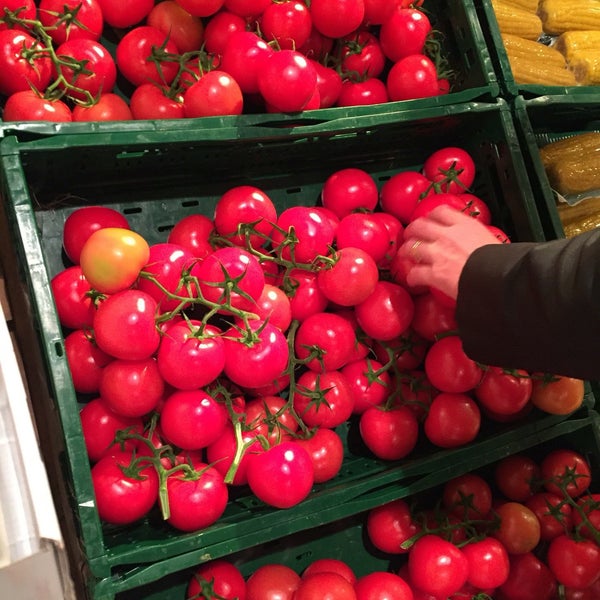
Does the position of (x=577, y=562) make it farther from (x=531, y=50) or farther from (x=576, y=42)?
(x=576, y=42)

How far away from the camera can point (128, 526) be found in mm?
1278

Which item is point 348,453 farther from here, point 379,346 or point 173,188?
point 173,188

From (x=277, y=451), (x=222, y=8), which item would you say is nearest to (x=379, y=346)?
(x=277, y=451)

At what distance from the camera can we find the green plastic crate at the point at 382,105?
1.21 metres

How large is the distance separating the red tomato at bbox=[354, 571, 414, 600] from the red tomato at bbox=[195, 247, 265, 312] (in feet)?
2.31

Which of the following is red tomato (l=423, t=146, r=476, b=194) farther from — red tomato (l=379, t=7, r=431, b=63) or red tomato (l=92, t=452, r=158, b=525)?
red tomato (l=92, t=452, r=158, b=525)

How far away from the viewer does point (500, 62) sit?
1.69 metres

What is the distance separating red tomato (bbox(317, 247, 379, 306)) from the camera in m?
1.42

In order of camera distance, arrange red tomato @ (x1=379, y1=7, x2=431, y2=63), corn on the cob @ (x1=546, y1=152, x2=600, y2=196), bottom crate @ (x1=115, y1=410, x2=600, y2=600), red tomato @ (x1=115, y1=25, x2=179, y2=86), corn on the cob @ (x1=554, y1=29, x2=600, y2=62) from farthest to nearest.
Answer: corn on the cob @ (x1=554, y1=29, x2=600, y2=62) → corn on the cob @ (x1=546, y1=152, x2=600, y2=196) → red tomato @ (x1=379, y1=7, x2=431, y2=63) → bottom crate @ (x1=115, y1=410, x2=600, y2=600) → red tomato @ (x1=115, y1=25, x2=179, y2=86)

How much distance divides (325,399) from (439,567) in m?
0.46

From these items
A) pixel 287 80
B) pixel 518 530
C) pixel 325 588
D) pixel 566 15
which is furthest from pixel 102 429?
pixel 566 15

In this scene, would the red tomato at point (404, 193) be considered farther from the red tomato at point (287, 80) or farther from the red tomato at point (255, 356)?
the red tomato at point (255, 356)

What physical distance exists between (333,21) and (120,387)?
1.01 meters

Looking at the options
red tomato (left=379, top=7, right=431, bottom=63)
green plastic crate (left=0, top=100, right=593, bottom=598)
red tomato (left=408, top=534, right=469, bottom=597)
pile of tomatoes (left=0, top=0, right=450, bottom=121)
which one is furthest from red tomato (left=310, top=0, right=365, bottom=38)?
red tomato (left=408, top=534, right=469, bottom=597)
